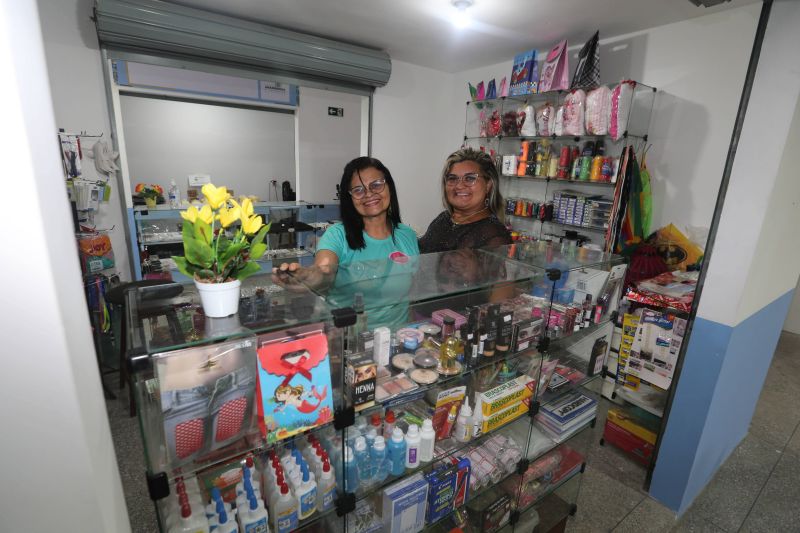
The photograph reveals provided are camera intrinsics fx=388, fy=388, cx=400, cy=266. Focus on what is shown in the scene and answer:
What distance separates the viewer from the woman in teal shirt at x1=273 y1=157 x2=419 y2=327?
1504mm

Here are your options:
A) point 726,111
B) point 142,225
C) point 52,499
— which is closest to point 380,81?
point 142,225

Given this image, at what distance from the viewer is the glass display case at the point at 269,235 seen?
3503 millimetres

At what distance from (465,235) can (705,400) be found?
1.58 m

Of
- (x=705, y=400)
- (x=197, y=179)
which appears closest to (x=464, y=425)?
(x=705, y=400)

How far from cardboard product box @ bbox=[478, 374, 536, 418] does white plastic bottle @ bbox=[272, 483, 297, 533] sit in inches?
31.0

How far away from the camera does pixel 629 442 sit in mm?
2705

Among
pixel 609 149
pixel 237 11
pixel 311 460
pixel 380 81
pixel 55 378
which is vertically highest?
pixel 237 11

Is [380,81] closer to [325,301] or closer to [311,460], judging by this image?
[325,301]

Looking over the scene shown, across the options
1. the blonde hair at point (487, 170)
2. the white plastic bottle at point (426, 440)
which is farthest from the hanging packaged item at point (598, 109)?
the white plastic bottle at point (426, 440)

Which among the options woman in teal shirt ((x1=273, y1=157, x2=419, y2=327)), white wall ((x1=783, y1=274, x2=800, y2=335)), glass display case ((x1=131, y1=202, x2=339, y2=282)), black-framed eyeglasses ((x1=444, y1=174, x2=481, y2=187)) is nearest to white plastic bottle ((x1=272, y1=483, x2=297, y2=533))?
woman in teal shirt ((x1=273, y1=157, x2=419, y2=327))

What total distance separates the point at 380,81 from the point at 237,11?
149 cm

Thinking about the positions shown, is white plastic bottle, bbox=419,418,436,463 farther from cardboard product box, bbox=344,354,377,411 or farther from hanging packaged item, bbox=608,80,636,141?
hanging packaged item, bbox=608,80,636,141

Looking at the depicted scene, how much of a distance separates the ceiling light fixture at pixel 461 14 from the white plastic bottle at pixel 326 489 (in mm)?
3098

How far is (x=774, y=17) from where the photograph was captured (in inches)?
66.6
